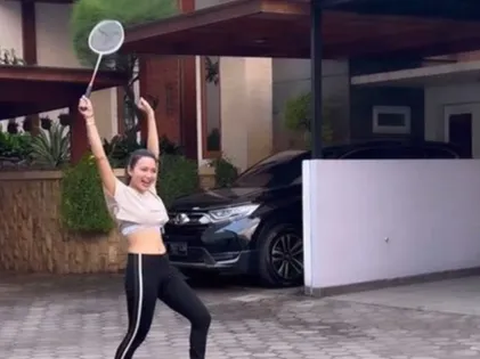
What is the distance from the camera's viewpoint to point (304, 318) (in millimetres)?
11102

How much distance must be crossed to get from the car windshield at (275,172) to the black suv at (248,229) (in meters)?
0.02

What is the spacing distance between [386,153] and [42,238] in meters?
5.59

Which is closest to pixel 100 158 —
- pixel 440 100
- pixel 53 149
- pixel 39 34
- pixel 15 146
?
pixel 53 149

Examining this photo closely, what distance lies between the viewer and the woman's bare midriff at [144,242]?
7480 mm

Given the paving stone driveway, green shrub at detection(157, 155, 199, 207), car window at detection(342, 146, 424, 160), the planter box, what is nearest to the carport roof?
car window at detection(342, 146, 424, 160)

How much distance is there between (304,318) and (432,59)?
722 cm

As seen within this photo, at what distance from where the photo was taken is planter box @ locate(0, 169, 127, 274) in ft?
53.3

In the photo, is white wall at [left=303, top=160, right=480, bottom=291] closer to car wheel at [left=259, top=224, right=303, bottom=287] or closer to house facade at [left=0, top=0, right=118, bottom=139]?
car wheel at [left=259, top=224, right=303, bottom=287]

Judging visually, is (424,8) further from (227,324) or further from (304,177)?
(227,324)

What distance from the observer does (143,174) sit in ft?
24.8

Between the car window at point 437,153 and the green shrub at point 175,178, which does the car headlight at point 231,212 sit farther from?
the green shrub at point 175,178

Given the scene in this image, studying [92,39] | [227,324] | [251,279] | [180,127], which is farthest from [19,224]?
[92,39]

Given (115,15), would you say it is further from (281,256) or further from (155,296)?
(155,296)

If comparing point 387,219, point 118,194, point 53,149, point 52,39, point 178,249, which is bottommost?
point 178,249
